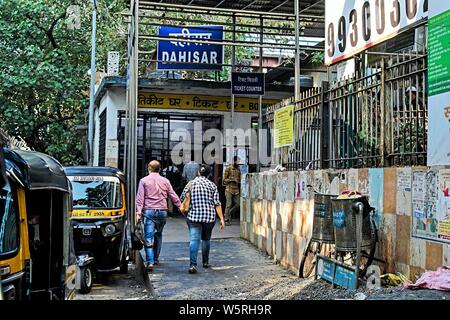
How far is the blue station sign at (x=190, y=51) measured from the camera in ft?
44.8

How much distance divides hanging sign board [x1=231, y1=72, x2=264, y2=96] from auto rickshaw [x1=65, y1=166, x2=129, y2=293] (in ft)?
16.3

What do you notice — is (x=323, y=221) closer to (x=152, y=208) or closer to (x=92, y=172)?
(x=152, y=208)

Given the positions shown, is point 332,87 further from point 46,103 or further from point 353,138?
point 46,103

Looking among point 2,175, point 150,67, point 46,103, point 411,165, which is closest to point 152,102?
point 150,67

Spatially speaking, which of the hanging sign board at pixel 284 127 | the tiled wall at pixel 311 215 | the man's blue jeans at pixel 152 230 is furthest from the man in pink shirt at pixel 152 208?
the hanging sign board at pixel 284 127

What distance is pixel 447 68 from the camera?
195 inches

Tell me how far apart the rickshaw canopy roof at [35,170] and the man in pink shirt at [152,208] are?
3820 mm

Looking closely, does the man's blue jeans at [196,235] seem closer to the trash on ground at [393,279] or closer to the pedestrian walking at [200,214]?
the pedestrian walking at [200,214]

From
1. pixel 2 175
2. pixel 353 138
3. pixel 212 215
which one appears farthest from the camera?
pixel 212 215

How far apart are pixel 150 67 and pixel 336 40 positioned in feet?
50.6

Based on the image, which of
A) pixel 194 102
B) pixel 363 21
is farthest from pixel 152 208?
pixel 194 102

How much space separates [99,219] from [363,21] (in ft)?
17.3

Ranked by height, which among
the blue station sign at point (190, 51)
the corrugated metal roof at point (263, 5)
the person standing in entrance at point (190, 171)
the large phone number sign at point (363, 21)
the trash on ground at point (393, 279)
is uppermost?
Result: the corrugated metal roof at point (263, 5)

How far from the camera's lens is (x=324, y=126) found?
8.23 meters
